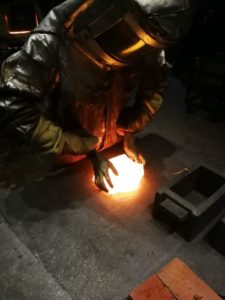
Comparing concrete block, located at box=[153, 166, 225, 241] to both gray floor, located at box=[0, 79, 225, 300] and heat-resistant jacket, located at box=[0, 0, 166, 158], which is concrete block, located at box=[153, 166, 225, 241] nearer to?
gray floor, located at box=[0, 79, 225, 300]

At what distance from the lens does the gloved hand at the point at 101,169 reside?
2.24m

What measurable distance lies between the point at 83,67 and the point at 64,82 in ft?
0.52

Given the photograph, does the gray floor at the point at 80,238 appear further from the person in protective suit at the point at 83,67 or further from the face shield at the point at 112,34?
the face shield at the point at 112,34

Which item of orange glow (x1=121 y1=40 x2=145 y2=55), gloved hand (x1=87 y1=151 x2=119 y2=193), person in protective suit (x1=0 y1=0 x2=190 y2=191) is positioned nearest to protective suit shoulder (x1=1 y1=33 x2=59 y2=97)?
person in protective suit (x1=0 y1=0 x2=190 y2=191)

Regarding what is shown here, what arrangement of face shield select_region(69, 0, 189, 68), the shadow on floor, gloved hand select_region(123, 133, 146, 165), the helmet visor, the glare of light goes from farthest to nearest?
gloved hand select_region(123, 133, 146, 165) < the glare of light < the shadow on floor < the helmet visor < face shield select_region(69, 0, 189, 68)

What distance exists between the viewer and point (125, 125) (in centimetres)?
251

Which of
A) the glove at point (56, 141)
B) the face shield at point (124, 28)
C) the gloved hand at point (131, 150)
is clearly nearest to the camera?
the face shield at point (124, 28)

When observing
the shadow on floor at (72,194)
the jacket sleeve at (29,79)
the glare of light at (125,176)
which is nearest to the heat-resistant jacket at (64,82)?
the jacket sleeve at (29,79)

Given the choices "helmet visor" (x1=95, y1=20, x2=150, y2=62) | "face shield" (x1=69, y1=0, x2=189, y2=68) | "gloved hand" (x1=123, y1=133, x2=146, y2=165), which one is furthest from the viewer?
"gloved hand" (x1=123, y1=133, x2=146, y2=165)

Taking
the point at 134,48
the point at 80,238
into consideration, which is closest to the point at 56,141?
the point at 80,238

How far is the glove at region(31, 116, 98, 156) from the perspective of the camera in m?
1.87

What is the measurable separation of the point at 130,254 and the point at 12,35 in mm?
2227

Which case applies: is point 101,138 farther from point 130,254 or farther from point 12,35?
point 12,35

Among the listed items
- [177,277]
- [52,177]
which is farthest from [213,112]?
[177,277]
